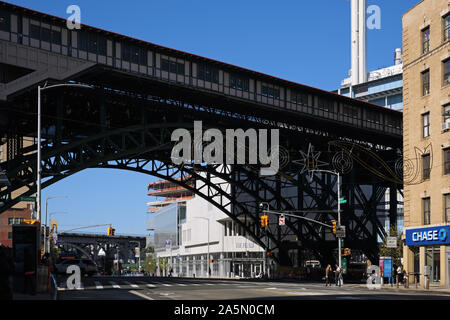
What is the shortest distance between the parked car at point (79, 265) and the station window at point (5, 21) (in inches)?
775

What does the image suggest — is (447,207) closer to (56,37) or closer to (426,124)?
(426,124)

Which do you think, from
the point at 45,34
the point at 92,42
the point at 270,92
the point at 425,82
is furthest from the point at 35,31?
the point at 425,82

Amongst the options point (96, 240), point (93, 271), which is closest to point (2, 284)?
point (93, 271)

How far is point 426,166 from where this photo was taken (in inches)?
2000

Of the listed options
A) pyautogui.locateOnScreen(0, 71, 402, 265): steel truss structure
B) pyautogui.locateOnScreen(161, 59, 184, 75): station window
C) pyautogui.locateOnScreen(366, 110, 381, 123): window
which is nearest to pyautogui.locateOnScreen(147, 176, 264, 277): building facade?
pyautogui.locateOnScreen(0, 71, 402, 265): steel truss structure

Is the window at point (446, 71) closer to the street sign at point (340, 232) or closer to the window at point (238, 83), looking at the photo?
the street sign at point (340, 232)

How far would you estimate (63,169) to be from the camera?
53.3 meters

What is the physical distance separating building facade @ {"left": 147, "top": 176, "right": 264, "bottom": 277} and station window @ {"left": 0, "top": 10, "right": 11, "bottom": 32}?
6000 centimetres

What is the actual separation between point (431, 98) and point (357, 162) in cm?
3052

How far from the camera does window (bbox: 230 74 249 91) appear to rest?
62731 mm

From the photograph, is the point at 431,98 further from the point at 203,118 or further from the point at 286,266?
the point at 286,266

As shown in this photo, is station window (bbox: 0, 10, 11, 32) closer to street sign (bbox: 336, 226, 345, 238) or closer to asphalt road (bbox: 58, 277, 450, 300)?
asphalt road (bbox: 58, 277, 450, 300)

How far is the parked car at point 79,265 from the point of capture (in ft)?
182

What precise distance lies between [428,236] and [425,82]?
11.9 m
